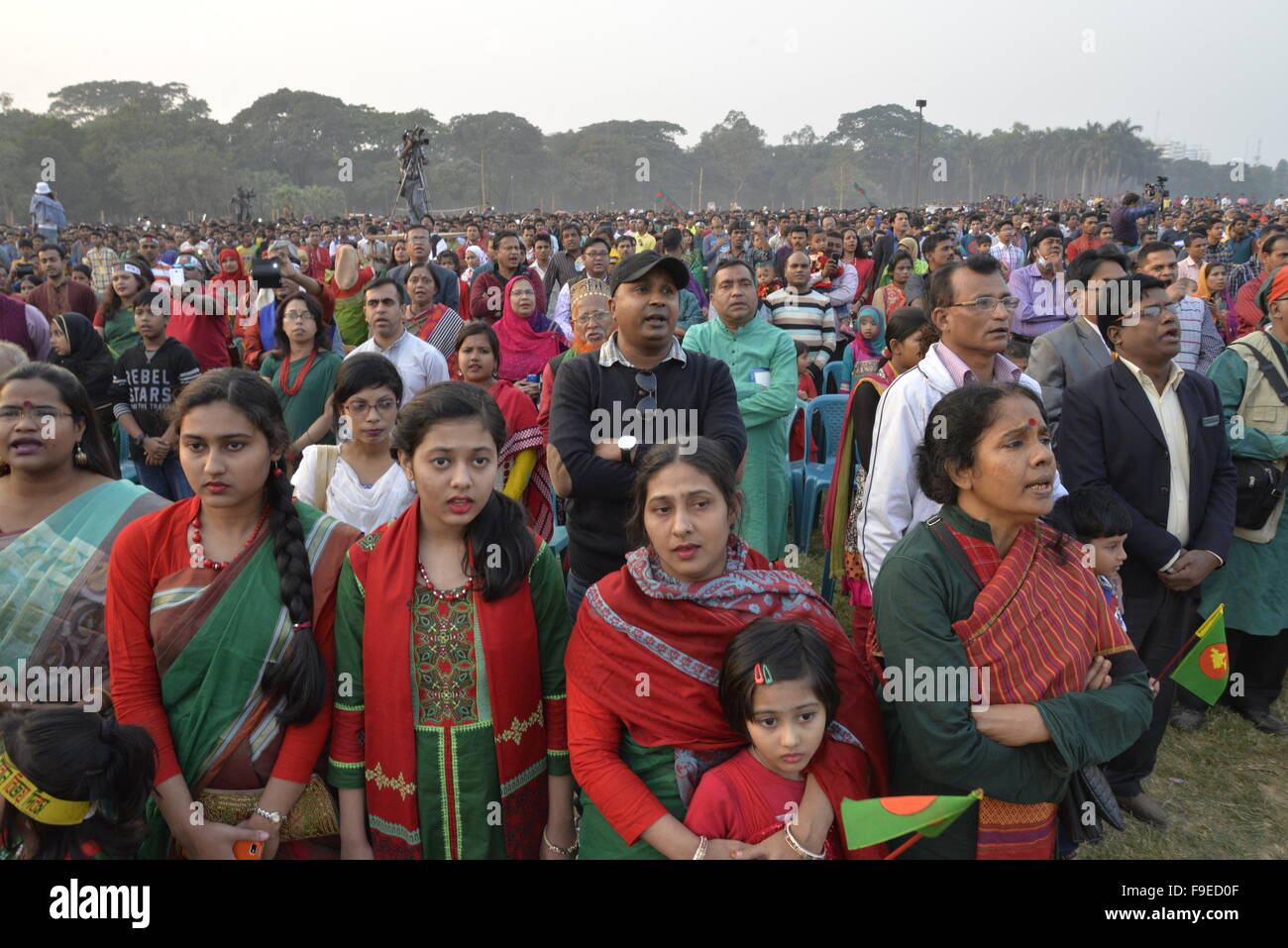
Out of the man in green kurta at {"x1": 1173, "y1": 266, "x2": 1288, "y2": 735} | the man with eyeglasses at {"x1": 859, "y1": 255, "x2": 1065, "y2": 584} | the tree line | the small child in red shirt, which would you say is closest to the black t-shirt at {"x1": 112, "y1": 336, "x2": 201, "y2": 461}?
the small child in red shirt

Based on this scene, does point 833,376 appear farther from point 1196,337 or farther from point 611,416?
point 611,416

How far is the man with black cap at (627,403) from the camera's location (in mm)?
2658

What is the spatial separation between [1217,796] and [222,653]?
3620mm

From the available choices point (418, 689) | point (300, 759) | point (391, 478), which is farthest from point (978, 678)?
point (391, 478)

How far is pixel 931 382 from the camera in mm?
2619

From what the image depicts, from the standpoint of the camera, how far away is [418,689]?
77.0 inches

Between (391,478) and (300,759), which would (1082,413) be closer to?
(391,478)

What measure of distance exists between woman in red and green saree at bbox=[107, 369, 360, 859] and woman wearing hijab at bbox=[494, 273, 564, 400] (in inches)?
145

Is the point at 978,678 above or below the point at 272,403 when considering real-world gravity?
below

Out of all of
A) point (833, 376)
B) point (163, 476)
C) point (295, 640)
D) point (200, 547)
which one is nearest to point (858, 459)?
point (295, 640)

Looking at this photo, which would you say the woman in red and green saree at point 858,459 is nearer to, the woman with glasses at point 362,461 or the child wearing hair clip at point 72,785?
the woman with glasses at point 362,461

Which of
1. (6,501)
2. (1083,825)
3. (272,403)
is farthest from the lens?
(6,501)

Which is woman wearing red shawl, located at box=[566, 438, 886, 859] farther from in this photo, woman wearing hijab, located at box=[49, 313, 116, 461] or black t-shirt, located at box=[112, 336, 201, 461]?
woman wearing hijab, located at box=[49, 313, 116, 461]
